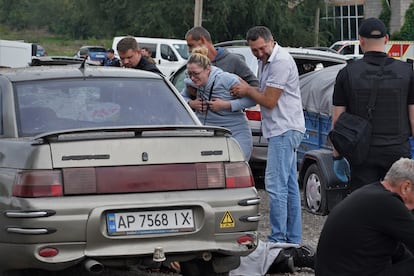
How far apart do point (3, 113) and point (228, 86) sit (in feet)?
6.89

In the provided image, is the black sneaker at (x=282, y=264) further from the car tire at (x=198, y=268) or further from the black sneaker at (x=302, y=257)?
the car tire at (x=198, y=268)

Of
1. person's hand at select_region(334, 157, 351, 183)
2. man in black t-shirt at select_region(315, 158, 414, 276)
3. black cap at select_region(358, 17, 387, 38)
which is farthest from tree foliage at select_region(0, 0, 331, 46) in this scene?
man in black t-shirt at select_region(315, 158, 414, 276)

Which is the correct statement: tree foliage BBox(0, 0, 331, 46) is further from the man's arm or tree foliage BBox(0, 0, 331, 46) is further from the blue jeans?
the blue jeans

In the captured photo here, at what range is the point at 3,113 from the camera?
6363 millimetres

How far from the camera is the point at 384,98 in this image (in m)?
6.46

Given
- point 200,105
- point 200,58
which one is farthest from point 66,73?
point 200,105

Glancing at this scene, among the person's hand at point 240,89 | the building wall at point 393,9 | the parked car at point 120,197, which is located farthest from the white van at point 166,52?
the parked car at point 120,197

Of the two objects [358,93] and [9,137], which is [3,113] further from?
[358,93]

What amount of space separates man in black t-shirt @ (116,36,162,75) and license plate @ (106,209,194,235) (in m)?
3.46

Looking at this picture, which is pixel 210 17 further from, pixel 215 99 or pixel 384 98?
pixel 384 98

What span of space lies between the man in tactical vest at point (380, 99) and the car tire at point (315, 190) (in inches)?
116

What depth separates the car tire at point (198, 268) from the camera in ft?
20.4

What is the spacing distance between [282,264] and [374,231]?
2095 millimetres

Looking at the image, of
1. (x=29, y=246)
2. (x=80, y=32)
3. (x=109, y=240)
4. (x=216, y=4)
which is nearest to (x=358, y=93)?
(x=109, y=240)
